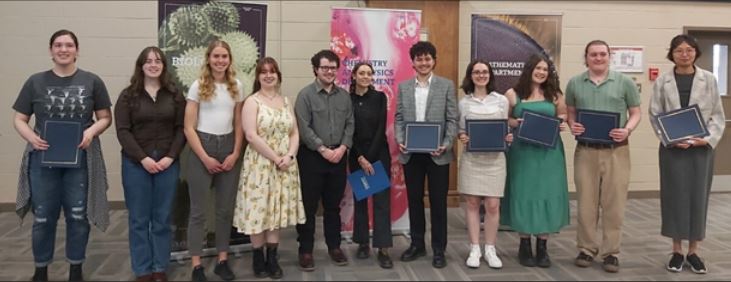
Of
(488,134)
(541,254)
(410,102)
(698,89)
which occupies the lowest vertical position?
(541,254)

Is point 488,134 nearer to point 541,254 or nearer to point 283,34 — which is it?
point 541,254

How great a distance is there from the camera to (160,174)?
318 cm

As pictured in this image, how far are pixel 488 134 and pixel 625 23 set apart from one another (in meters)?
3.39

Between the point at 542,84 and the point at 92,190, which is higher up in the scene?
the point at 542,84

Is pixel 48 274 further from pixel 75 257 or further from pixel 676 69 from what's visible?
pixel 676 69

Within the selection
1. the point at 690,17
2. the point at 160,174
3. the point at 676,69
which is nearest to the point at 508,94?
the point at 676,69

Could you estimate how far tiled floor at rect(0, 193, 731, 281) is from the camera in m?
3.45

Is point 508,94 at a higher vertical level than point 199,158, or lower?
higher

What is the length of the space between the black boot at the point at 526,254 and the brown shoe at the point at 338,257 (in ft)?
3.93

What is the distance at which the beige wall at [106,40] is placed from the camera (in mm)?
5148

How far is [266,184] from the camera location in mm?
3291

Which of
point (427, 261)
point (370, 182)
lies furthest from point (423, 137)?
point (427, 261)

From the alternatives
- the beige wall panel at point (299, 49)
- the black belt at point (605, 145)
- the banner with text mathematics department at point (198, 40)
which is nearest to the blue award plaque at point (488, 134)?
the black belt at point (605, 145)

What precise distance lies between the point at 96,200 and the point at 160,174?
0.43 meters
